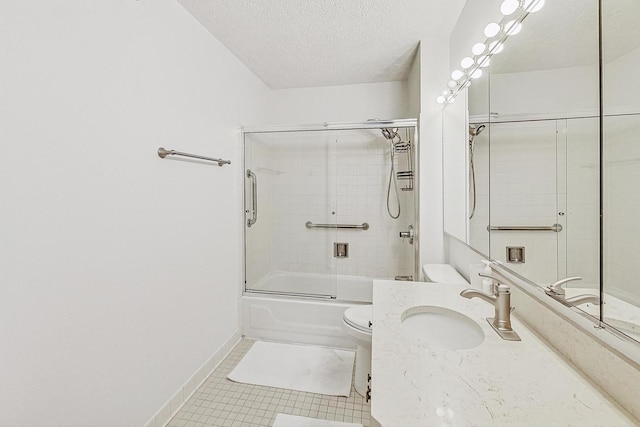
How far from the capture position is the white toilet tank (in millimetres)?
1816

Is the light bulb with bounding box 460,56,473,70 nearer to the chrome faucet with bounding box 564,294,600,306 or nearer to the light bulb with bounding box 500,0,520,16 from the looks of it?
the light bulb with bounding box 500,0,520,16

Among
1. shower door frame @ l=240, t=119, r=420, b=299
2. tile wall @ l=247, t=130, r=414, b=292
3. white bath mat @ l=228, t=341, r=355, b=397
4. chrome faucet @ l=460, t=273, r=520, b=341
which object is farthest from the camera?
tile wall @ l=247, t=130, r=414, b=292

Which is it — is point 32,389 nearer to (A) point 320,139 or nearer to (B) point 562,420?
(B) point 562,420

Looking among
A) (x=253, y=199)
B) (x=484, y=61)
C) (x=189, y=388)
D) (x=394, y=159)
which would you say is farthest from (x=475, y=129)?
(x=189, y=388)

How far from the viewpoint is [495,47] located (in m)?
1.35

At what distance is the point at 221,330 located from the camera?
221 centimetres

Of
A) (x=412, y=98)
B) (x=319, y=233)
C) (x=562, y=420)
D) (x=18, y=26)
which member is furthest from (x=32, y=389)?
(x=412, y=98)

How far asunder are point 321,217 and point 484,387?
2.30 m

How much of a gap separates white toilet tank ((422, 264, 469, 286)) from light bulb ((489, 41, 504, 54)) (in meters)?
1.24

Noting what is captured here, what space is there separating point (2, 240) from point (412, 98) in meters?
2.76

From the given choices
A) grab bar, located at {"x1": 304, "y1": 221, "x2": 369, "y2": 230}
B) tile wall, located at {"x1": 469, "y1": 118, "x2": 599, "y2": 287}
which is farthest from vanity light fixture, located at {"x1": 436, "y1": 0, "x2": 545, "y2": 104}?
grab bar, located at {"x1": 304, "y1": 221, "x2": 369, "y2": 230}

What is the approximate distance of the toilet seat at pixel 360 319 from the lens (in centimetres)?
174

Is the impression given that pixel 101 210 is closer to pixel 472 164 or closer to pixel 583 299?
pixel 583 299

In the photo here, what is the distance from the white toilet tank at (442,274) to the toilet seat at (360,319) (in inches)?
18.5
